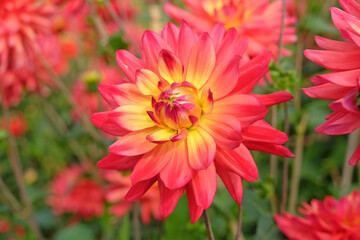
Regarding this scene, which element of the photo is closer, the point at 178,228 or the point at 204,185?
the point at 204,185

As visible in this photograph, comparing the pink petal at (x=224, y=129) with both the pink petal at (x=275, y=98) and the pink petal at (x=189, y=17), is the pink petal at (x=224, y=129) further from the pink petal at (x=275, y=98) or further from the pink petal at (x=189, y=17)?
the pink petal at (x=189, y=17)

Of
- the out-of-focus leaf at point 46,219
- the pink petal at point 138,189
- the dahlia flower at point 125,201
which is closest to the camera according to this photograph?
the pink petal at point 138,189

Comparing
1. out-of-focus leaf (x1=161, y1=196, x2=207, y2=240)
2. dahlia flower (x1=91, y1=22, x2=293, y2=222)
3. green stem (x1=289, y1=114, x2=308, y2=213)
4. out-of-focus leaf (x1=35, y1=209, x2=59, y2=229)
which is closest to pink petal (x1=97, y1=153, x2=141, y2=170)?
dahlia flower (x1=91, y1=22, x2=293, y2=222)

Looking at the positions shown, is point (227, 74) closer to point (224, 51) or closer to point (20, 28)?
point (224, 51)

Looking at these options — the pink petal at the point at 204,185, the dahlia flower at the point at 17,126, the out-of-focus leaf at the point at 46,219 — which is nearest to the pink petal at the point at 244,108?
the pink petal at the point at 204,185

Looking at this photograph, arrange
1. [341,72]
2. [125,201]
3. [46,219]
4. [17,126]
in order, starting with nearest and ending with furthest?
[341,72] → [125,201] → [46,219] → [17,126]

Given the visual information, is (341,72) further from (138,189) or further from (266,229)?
(266,229)

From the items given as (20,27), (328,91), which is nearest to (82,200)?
(20,27)
